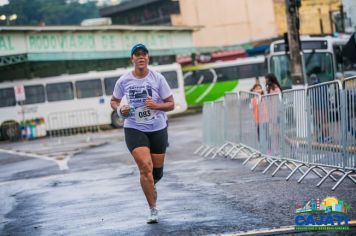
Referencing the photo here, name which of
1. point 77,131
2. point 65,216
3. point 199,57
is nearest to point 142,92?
point 65,216

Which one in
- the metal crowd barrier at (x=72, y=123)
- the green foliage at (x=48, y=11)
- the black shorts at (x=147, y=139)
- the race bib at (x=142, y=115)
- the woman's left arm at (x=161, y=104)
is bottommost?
the metal crowd barrier at (x=72, y=123)

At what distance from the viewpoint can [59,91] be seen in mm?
40250

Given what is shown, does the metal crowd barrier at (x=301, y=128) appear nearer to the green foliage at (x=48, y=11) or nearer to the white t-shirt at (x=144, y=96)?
the white t-shirt at (x=144, y=96)

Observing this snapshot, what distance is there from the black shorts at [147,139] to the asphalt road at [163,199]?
0.75 meters

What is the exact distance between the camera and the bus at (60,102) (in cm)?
3897

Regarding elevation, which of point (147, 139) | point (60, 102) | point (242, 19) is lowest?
point (60, 102)

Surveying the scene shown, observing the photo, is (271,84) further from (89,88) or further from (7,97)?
(89,88)

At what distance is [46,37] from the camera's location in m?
39.3

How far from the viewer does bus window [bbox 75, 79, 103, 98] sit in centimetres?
4066

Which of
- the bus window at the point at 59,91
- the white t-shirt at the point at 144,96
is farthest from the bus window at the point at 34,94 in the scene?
the white t-shirt at the point at 144,96

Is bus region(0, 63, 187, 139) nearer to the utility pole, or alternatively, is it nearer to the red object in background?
the utility pole

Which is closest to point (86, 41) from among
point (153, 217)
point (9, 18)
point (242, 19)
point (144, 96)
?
point (9, 18)

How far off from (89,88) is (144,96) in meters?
32.7

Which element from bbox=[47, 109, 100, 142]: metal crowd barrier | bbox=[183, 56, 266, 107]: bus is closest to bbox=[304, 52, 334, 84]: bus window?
bbox=[47, 109, 100, 142]: metal crowd barrier
